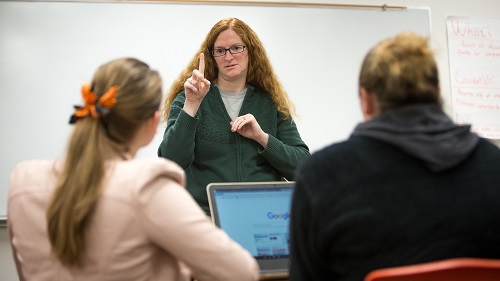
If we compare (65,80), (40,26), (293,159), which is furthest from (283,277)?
(40,26)

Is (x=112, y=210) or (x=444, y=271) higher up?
(x=112, y=210)

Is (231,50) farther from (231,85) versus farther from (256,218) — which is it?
(256,218)

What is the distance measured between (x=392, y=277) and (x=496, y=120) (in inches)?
123

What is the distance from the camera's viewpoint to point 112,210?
1.06 meters

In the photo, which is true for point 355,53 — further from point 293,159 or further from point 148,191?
point 148,191

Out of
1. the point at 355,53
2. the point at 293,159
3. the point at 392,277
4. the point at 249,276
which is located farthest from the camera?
the point at 355,53

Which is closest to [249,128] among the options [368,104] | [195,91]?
[195,91]

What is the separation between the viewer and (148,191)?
106 centimetres

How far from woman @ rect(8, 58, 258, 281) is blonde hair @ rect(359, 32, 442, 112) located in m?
0.45

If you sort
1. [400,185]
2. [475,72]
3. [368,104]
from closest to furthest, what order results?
1. [400,185]
2. [368,104]
3. [475,72]

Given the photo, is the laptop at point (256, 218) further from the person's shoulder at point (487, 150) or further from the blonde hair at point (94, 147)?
the person's shoulder at point (487, 150)

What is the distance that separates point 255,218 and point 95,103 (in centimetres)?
64

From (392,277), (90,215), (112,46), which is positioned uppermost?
(112,46)

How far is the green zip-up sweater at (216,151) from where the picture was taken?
1.92 meters
